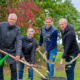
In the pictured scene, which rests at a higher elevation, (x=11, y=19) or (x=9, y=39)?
(x=11, y=19)

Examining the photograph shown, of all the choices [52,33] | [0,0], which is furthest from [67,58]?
[0,0]

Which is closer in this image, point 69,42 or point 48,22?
point 69,42

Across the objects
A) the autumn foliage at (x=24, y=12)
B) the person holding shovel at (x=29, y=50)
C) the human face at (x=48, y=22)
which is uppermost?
the autumn foliage at (x=24, y=12)

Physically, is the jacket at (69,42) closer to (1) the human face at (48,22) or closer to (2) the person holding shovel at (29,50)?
(1) the human face at (48,22)

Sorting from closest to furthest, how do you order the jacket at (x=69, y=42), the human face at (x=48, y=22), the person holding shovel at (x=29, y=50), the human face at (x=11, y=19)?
the human face at (x=11, y=19), the jacket at (x=69, y=42), the human face at (x=48, y=22), the person holding shovel at (x=29, y=50)


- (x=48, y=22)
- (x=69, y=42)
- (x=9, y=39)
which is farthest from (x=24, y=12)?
(x=69, y=42)

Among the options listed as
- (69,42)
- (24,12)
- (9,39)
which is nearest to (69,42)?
(69,42)

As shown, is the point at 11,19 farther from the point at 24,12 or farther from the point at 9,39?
the point at 24,12

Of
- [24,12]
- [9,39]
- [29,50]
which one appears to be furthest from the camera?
[24,12]

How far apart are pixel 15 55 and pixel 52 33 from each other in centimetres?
123

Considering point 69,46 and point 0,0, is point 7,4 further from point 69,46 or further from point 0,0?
point 69,46

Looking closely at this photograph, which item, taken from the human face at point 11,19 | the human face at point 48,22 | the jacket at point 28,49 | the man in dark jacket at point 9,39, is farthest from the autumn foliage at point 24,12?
the human face at point 11,19

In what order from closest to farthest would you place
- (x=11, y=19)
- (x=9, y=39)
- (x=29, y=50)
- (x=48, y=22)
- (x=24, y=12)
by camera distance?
1. (x=11, y=19)
2. (x=9, y=39)
3. (x=48, y=22)
4. (x=29, y=50)
5. (x=24, y=12)

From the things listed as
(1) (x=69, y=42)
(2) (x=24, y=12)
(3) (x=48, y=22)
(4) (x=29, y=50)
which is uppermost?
(2) (x=24, y=12)
